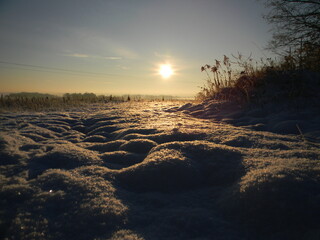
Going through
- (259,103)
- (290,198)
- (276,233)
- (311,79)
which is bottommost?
(276,233)

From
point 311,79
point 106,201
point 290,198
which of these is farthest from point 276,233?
point 311,79

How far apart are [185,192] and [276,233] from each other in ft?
1.73

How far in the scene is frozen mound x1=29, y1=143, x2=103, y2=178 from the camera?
5.51ft

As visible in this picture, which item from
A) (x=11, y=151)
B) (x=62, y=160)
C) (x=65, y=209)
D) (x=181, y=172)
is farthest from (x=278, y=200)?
(x=11, y=151)

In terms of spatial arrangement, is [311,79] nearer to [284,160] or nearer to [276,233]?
[284,160]

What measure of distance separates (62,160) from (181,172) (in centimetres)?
102

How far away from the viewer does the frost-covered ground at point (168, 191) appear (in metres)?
0.98

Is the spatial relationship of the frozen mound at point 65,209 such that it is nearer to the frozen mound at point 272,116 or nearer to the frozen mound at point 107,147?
the frozen mound at point 107,147

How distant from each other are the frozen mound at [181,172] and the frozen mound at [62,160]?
432 mm

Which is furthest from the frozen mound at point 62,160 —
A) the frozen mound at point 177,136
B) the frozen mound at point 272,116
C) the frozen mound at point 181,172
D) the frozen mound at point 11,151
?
the frozen mound at point 272,116

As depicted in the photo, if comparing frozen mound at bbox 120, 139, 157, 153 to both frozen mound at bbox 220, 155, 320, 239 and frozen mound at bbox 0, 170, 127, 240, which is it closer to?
frozen mound at bbox 0, 170, 127, 240

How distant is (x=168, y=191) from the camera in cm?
135

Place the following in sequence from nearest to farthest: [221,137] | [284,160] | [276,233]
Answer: [276,233] < [284,160] < [221,137]

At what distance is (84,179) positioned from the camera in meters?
1.40
